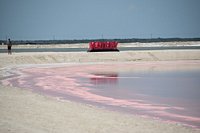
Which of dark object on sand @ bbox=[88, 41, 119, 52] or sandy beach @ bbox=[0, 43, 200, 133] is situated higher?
dark object on sand @ bbox=[88, 41, 119, 52]

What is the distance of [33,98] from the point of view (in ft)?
50.7

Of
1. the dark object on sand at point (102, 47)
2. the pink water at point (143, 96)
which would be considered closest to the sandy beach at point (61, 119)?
the pink water at point (143, 96)

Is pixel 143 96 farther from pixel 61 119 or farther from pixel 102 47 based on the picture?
pixel 102 47

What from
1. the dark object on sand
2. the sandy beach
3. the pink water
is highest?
the dark object on sand

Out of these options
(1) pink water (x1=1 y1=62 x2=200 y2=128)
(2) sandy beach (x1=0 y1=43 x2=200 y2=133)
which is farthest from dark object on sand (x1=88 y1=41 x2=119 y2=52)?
(2) sandy beach (x1=0 y1=43 x2=200 y2=133)

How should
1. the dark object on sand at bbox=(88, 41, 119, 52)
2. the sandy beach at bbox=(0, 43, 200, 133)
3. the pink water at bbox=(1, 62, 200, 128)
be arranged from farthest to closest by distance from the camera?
the dark object on sand at bbox=(88, 41, 119, 52), the pink water at bbox=(1, 62, 200, 128), the sandy beach at bbox=(0, 43, 200, 133)

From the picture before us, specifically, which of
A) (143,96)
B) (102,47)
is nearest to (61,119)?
(143,96)

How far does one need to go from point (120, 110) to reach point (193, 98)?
3.80m

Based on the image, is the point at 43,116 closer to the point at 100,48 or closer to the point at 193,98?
the point at 193,98

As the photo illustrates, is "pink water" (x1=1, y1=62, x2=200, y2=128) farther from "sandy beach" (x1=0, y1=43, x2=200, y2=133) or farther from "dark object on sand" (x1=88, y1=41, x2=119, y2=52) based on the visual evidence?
"dark object on sand" (x1=88, y1=41, x2=119, y2=52)

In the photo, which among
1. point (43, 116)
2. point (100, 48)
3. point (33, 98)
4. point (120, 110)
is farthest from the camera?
point (100, 48)

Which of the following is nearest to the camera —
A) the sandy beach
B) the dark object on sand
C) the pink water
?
the sandy beach

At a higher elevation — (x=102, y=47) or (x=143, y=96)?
(x=102, y=47)

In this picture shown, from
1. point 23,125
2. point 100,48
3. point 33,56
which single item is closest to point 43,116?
point 23,125
